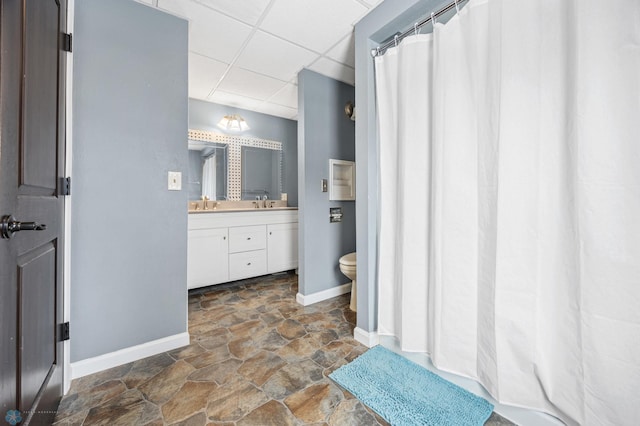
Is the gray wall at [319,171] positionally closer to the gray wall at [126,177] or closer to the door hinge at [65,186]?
the gray wall at [126,177]

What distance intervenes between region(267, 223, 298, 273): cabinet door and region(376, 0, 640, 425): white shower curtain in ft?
6.34

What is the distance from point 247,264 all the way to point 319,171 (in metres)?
1.40

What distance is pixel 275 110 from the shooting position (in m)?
3.47

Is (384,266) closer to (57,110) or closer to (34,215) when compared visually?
(34,215)

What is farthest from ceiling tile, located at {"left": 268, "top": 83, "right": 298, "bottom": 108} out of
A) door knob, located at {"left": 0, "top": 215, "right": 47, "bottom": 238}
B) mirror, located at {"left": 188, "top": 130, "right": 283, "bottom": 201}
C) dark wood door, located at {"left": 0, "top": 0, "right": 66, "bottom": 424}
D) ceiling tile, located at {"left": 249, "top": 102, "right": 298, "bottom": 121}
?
door knob, located at {"left": 0, "top": 215, "right": 47, "bottom": 238}

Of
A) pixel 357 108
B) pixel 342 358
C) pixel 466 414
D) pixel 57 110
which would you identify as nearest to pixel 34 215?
pixel 57 110

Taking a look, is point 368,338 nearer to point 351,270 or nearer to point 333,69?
point 351,270

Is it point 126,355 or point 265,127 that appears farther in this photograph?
point 265,127

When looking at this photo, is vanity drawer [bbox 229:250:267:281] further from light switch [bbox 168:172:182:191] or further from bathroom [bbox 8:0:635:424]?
light switch [bbox 168:172:182:191]

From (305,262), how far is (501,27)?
2103mm

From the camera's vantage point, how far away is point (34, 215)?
878 mm

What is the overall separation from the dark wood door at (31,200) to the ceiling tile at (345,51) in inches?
66.9

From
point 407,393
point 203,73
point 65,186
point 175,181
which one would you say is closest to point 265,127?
point 203,73

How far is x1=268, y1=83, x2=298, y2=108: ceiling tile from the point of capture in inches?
111
